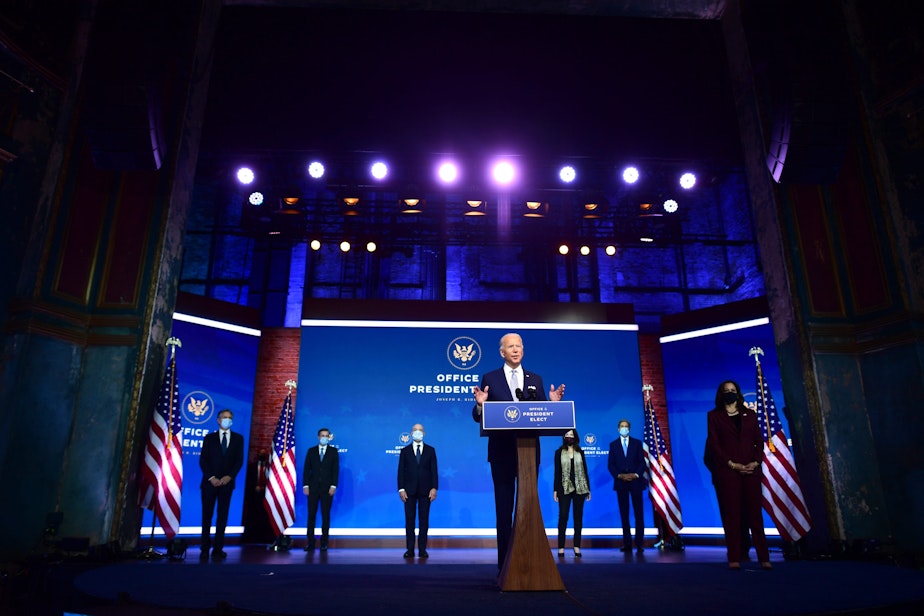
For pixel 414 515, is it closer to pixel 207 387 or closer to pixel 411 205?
pixel 207 387

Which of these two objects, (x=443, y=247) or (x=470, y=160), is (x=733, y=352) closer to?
(x=470, y=160)

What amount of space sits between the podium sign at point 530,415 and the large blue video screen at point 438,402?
750cm

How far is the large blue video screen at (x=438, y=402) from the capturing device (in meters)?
10.5

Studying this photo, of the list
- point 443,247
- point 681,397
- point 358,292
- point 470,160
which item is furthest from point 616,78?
point 358,292

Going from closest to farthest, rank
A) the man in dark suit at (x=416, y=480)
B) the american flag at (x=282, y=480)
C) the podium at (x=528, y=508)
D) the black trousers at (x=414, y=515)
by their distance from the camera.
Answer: the podium at (x=528, y=508) → the black trousers at (x=414, y=515) → the man in dark suit at (x=416, y=480) → the american flag at (x=282, y=480)

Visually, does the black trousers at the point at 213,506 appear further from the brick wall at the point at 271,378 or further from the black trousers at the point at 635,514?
the black trousers at the point at 635,514

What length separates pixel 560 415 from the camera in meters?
3.46

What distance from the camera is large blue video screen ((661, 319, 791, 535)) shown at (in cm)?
1048

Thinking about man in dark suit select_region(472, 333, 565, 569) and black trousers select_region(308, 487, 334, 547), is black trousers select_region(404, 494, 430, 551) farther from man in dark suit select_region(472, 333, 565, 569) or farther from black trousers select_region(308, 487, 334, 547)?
man in dark suit select_region(472, 333, 565, 569)

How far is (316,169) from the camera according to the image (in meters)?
11.5

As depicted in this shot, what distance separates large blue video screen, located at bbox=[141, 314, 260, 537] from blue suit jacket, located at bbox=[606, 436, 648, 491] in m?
6.67

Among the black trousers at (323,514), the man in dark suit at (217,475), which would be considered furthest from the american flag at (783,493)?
the man in dark suit at (217,475)

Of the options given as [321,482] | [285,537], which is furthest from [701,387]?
[285,537]

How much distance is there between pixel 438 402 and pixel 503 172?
456 cm
